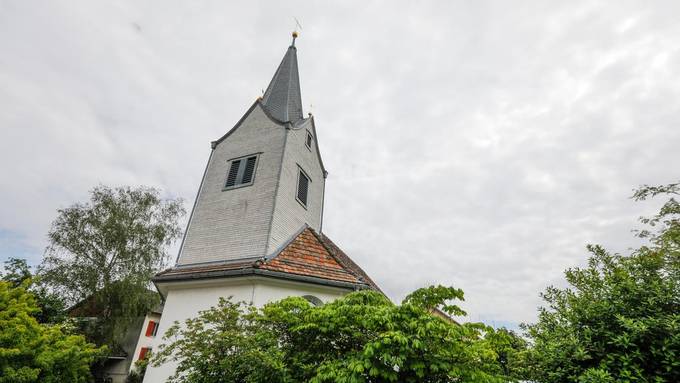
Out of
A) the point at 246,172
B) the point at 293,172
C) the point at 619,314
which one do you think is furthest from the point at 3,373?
the point at 619,314

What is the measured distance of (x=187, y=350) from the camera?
23.6 feet

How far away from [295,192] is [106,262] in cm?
1474

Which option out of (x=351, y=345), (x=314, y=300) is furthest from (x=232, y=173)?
(x=351, y=345)

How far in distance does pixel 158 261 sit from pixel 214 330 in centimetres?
1645

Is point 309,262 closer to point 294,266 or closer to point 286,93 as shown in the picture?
point 294,266

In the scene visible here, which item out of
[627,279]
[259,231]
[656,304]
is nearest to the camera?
[656,304]

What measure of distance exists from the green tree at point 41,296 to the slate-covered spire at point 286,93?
52.5 ft

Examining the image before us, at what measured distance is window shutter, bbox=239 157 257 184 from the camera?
13578 millimetres

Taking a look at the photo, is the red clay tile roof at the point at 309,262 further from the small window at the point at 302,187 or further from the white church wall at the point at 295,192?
the small window at the point at 302,187

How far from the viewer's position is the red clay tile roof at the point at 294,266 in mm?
10258

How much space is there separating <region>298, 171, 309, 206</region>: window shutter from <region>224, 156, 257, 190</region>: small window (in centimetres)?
217

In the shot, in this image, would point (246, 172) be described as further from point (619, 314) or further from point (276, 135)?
point (619, 314)

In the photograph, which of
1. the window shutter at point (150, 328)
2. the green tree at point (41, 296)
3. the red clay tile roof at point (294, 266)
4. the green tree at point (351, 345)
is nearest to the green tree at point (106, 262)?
the green tree at point (41, 296)

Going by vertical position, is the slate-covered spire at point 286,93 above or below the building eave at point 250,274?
above
